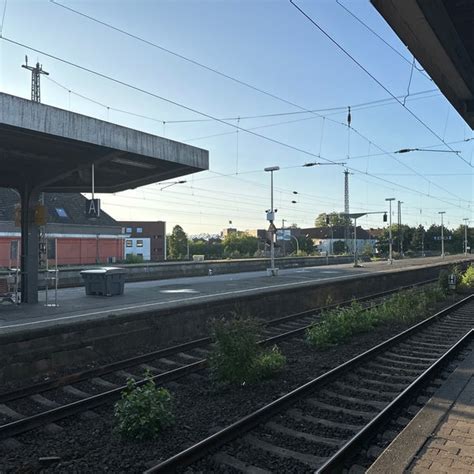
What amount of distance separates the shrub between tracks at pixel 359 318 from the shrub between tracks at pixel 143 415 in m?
5.90

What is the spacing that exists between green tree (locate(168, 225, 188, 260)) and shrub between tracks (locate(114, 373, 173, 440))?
78.2 metres

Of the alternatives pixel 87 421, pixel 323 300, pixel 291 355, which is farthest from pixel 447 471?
pixel 323 300

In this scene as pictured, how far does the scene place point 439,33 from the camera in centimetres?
771

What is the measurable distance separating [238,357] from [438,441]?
356cm

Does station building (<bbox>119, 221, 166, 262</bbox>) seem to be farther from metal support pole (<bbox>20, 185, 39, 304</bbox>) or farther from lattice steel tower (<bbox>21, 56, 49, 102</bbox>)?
metal support pole (<bbox>20, 185, 39, 304</bbox>)

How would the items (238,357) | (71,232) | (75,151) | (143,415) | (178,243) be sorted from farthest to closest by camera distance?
(178,243) < (71,232) < (75,151) < (238,357) < (143,415)

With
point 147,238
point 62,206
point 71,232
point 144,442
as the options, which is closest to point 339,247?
point 147,238

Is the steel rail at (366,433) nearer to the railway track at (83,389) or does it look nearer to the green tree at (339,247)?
the railway track at (83,389)

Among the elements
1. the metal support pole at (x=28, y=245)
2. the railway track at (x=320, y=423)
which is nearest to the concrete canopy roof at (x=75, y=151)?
the metal support pole at (x=28, y=245)

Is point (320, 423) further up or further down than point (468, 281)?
further down

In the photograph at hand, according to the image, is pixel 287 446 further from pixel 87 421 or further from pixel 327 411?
pixel 87 421

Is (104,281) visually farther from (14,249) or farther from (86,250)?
(86,250)

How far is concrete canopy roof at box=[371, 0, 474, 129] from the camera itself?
22.6 feet

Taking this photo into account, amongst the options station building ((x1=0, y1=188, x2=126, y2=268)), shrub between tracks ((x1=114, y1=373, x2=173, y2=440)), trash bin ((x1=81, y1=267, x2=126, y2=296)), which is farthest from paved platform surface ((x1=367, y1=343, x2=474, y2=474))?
station building ((x1=0, y1=188, x2=126, y2=268))
